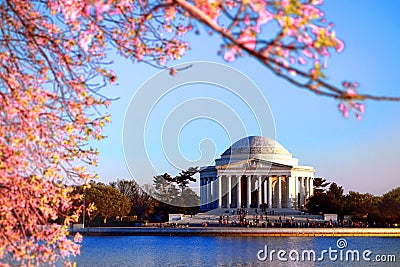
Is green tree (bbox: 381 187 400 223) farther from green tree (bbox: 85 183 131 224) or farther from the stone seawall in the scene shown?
green tree (bbox: 85 183 131 224)

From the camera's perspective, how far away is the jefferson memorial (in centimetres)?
9944

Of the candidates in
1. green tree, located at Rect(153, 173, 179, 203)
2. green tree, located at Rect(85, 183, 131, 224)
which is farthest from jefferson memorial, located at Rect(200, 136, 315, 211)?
green tree, located at Rect(85, 183, 131, 224)

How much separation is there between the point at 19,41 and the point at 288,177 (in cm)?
9132

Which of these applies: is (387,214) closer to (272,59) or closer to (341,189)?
(341,189)

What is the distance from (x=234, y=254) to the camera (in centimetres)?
4744

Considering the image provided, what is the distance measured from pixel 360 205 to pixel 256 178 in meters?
20.4

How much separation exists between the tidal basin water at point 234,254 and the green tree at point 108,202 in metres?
20.3

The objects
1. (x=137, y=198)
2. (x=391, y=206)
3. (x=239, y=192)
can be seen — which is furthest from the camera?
(x=137, y=198)

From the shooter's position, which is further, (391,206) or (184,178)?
(184,178)

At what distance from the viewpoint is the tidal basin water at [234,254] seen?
42438 millimetres

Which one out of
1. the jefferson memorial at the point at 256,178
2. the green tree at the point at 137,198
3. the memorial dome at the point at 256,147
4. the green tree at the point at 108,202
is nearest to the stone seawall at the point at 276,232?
the green tree at the point at 108,202

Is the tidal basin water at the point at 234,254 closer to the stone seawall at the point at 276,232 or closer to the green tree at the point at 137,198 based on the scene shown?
the stone seawall at the point at 276,232

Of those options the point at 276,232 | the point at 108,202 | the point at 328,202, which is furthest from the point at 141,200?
the point at 276,232

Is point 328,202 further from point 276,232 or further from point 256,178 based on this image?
point 276,232
